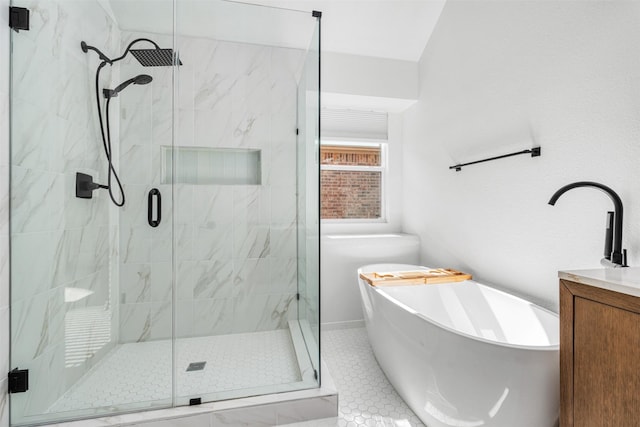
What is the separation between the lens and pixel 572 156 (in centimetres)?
149

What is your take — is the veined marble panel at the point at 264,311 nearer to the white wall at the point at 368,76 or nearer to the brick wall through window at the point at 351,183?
the brick wall through window at the point at 351,183

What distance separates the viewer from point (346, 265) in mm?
2713

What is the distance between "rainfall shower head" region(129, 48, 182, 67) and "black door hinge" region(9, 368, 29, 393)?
5.75 feet

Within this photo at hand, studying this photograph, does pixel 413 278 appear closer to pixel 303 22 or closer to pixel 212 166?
pixel 212 166

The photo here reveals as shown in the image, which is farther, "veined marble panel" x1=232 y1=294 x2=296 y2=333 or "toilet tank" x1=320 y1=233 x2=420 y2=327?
"toilet tank" x1=320 y1=233 x2=420 y2=327

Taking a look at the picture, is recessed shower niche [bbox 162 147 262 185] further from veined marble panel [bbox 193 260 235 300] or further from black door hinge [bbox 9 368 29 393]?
black door hinge [bbox 9 368 29 393]

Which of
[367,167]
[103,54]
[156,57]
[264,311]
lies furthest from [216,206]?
[367,167]

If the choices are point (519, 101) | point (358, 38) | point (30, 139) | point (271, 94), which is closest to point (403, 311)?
point (519, 101)

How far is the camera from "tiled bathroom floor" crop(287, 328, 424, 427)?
155cm

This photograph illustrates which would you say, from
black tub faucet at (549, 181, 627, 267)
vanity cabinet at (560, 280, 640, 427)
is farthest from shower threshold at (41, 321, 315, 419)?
black tub faucet at (549, 181, 627, 267)

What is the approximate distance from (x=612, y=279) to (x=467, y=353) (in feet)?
1.78

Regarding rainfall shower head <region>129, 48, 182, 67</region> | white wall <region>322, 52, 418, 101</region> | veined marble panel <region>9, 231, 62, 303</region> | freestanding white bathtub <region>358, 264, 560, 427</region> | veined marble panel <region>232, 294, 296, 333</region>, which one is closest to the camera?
freestanding white bathtub <region>358, 264, 560, 427</region>

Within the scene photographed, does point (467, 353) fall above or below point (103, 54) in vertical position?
below

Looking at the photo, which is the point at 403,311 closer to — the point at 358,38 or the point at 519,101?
the point at 519,101
